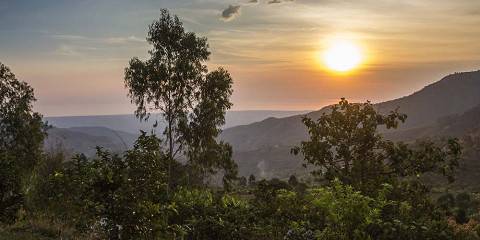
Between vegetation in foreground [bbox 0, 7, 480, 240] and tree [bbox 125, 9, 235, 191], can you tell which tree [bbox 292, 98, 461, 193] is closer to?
vegetation in foreground [bbox 0, 7, 480, 240]

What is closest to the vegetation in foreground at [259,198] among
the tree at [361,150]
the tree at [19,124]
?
the tree at [361,150]

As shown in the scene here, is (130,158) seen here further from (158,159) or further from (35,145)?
(35,145)

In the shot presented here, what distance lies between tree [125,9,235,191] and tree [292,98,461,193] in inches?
605

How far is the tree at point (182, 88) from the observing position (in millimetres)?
34469

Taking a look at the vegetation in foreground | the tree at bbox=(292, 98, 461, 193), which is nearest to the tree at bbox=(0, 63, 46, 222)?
the vegetation in foreground

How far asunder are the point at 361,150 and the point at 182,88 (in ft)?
58.8

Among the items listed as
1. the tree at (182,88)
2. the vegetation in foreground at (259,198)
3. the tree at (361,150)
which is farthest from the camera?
the tree at (182,88)

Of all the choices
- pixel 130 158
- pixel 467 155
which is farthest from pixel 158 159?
pixel 467 155

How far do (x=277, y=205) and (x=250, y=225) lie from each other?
2.42 meters

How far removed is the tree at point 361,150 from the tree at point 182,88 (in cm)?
1536

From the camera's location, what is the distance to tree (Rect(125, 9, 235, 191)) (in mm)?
34469

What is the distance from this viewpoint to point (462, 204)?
188 feet

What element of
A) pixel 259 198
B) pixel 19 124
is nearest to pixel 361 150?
pixel 259 198

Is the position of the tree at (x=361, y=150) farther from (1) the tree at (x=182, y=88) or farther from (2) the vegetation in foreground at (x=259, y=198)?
(1) the tree at (x=182, y=88)
